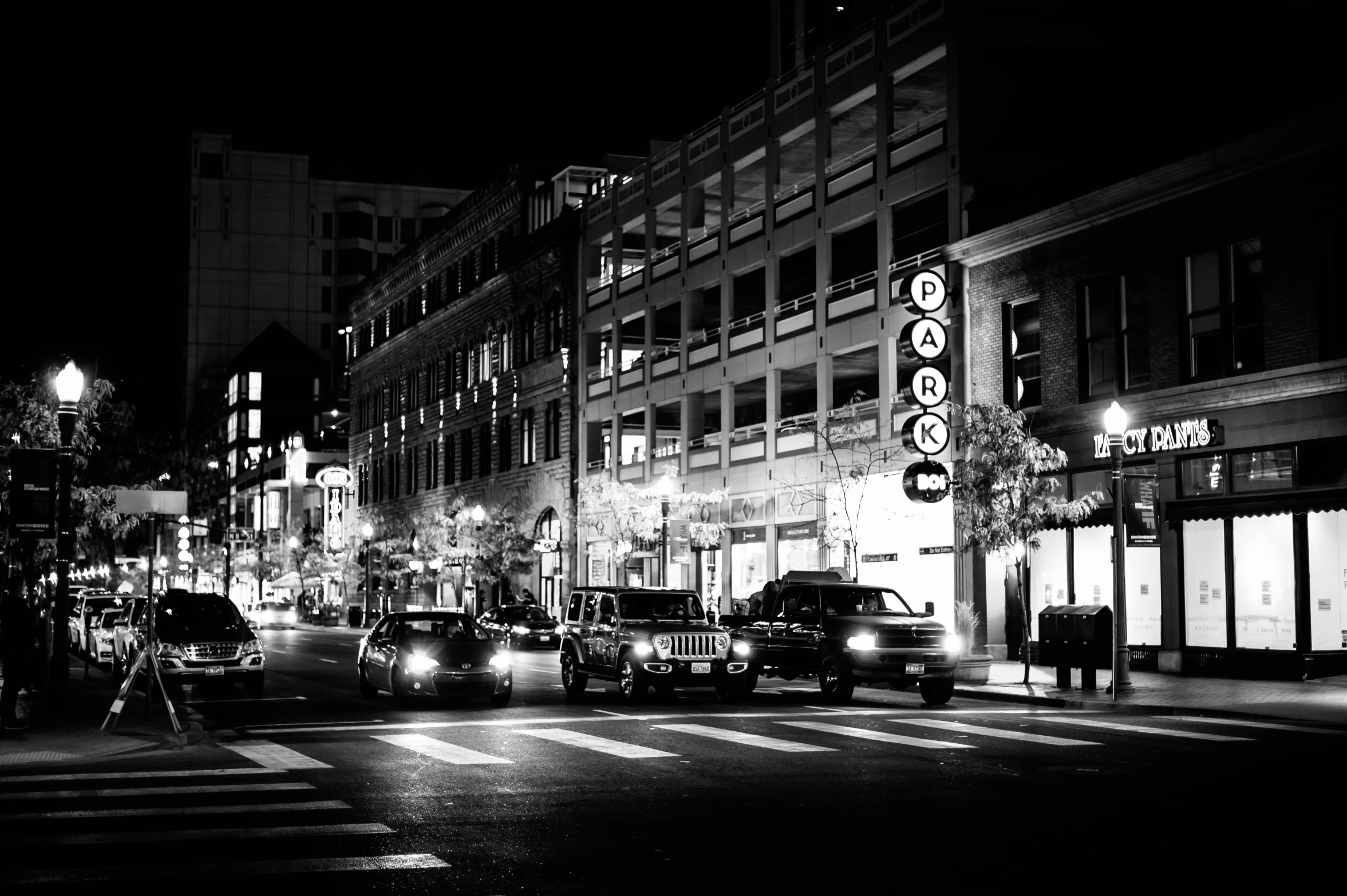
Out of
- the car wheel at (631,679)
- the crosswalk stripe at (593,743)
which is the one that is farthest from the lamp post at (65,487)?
the car wheel at (631,679)

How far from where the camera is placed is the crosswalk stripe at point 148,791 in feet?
43.1

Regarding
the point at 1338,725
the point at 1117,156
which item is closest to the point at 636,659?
the point at 1338,725

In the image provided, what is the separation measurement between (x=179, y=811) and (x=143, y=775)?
2.81 metres

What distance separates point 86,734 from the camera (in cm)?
1838

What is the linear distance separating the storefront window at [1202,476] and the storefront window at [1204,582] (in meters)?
0.59

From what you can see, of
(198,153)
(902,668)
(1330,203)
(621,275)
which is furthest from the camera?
(198,153)

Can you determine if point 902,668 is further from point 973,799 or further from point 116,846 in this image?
point 116,846

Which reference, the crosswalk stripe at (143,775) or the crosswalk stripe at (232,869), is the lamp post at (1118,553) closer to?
the crosswalk stripe at (143,775)

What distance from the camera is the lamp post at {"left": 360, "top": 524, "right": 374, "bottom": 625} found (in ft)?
242

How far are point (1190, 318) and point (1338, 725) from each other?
40.1 ft

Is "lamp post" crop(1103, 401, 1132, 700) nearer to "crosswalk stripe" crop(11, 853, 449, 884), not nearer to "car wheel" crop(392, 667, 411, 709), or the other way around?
"car wheel" crop(392, 667, 411, 709)

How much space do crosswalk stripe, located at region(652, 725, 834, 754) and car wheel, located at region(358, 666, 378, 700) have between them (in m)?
7.87

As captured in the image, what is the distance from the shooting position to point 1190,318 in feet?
99.3

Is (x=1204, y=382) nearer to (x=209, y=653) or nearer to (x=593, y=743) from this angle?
(x=593, y=743)
